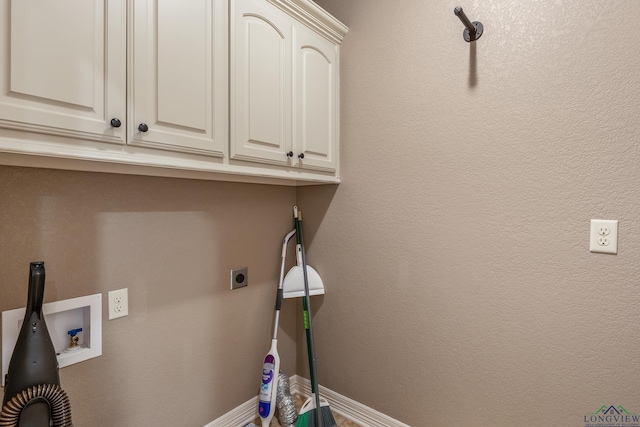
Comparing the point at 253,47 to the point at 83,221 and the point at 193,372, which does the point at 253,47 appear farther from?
the point at 193,372

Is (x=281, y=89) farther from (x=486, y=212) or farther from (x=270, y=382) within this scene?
(x=270, y=382)

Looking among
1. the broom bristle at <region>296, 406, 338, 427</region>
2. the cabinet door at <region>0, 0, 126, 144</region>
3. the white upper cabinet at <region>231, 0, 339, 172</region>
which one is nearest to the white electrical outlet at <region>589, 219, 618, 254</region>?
the white upper cabinet at <region>231, 0, 339, 172</region>

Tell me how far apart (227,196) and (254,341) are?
2.59 feet

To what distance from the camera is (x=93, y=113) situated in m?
0.83

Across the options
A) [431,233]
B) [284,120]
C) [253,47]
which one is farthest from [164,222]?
[431,233]

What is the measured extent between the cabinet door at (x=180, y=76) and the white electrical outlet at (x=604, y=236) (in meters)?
1.31

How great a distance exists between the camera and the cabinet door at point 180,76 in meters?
0.91

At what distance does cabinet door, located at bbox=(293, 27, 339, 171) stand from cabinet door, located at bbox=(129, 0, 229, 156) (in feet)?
1.31

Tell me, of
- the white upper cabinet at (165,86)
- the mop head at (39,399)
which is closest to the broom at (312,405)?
the white upper cabinet at (165,86)

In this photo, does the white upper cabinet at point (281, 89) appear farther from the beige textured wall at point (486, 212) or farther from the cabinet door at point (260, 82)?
the beige textured wall at point (486, 212)

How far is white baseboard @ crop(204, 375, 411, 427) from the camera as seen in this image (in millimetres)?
1539

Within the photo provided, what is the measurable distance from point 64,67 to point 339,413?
6.22ft

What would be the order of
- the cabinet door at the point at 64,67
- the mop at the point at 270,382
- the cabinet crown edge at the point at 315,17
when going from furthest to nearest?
the mop at the point at 270,382
the cabinet crown edge at the point at 315,17
the cabinet door at the point at 64,67

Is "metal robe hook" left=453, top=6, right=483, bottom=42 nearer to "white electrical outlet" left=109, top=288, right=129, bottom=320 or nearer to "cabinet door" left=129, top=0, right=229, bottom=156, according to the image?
"cabinet door" left=129, top=0, right=229, bottom=156
